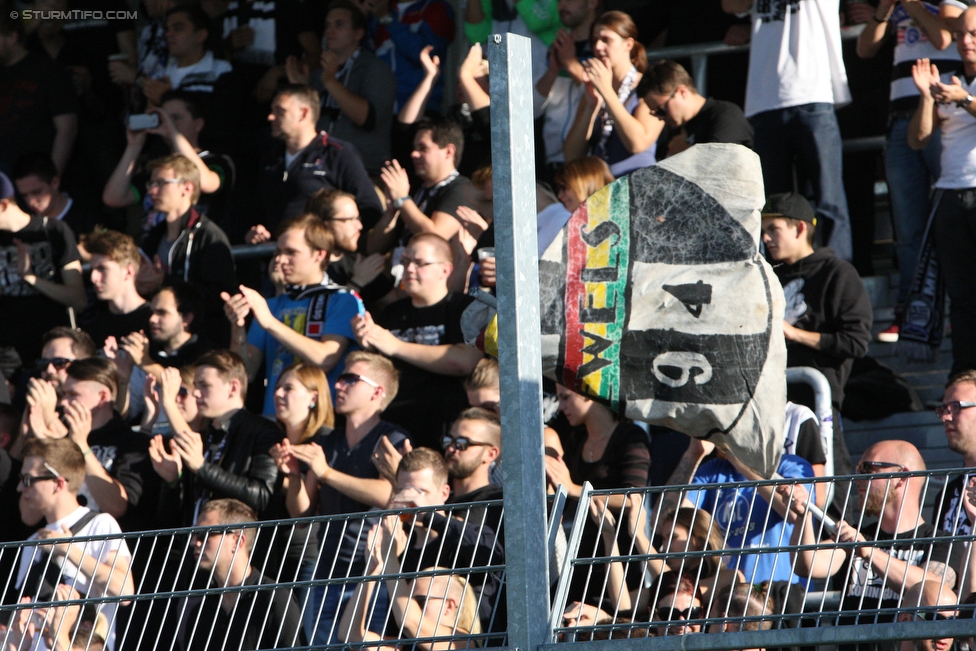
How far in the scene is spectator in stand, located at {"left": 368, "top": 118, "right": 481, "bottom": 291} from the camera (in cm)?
725

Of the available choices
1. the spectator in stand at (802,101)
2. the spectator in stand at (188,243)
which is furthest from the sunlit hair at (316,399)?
the spectator in stand at (802,101)

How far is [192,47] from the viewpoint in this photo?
30.2 feet

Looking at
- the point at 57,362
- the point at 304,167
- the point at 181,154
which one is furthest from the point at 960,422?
the point at 181,154

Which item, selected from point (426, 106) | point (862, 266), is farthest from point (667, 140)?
point (426, 106)

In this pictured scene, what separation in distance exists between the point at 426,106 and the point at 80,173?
241 cm

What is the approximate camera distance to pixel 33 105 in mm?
9578

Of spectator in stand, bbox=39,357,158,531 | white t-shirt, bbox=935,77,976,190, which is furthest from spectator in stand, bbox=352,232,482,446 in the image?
white t-shirt, bbox=935,77,976,190

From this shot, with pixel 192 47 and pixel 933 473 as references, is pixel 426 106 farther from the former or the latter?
pixel 933 473

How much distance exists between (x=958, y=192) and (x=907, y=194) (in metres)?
0.55

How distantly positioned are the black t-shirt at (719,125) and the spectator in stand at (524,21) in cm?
136

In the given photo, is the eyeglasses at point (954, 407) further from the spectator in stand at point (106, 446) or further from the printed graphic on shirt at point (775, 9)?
the spectator in stand at point (106, 446)

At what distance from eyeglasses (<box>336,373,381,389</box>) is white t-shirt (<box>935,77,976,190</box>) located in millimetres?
2709

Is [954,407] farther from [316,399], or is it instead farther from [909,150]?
[316,399]

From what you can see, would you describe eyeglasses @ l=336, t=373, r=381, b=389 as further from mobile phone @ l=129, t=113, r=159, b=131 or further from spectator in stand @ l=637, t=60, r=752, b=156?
mobile phone @ l=129, t=113, r=159, b=131
